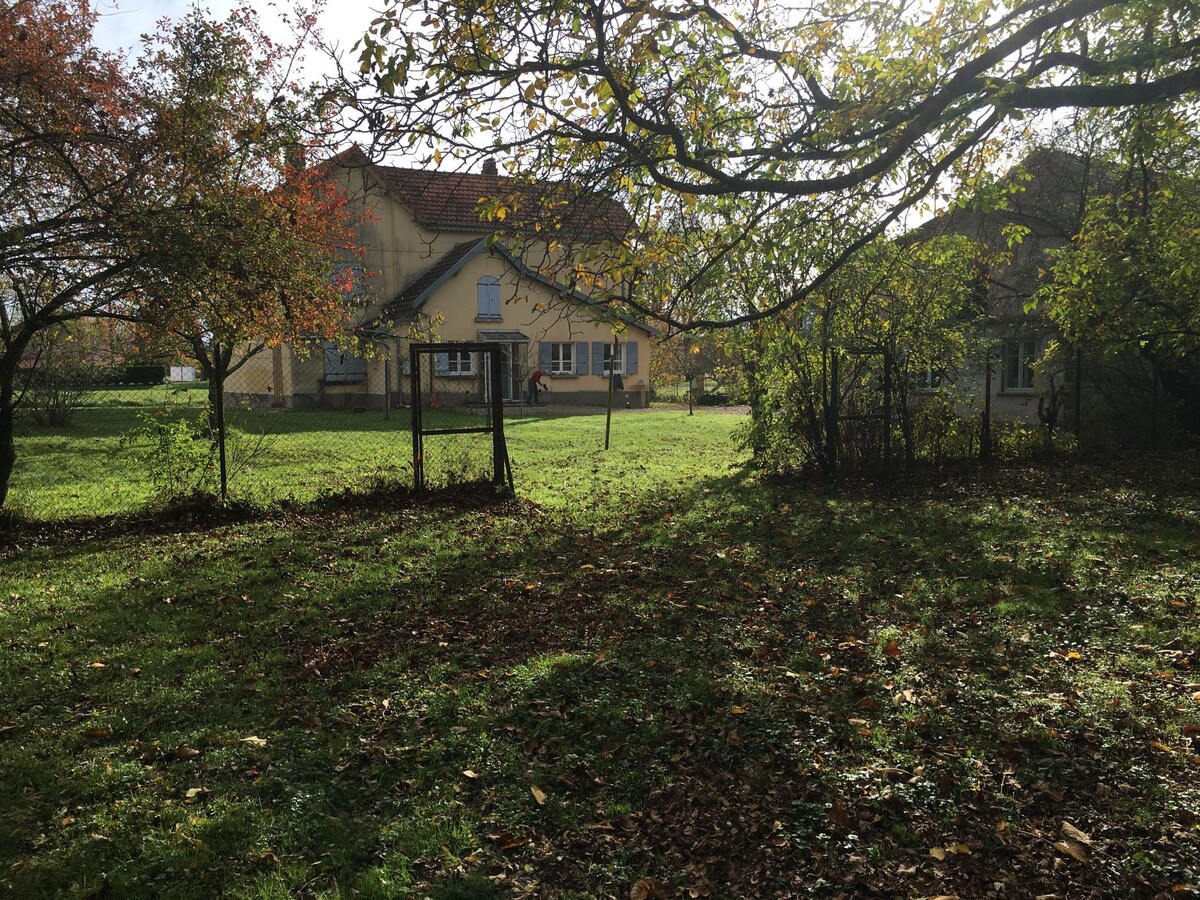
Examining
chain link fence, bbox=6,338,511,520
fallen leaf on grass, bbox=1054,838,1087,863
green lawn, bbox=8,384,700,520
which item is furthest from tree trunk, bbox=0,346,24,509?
fallen leaf on grass, bbox=1054,838,1087,863

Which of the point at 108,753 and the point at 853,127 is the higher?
the point at 853,127

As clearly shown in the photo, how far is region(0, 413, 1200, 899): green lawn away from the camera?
3146mm

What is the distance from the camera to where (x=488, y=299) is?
3100 centimetres

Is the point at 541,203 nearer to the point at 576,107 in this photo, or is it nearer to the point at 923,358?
the point at 576,107

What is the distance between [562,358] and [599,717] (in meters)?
29.4

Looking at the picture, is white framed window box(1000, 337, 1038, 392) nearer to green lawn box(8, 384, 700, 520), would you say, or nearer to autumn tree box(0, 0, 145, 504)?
green lawn box(8, 384, 700, 520)

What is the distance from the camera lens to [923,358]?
40.3ft

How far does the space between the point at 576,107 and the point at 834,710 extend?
5527 millimetres

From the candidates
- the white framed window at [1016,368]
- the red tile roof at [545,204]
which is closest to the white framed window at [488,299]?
the white framed window at [1016,368]

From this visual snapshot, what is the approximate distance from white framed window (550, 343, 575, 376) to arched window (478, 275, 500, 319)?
3.07m

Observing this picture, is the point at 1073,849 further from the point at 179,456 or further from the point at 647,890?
the point at 179,456

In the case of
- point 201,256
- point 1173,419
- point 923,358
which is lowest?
point 1173,419

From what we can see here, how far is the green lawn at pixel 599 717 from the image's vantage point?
10.3 ft

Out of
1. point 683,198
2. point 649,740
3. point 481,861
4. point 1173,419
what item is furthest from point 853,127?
point 1173,419
